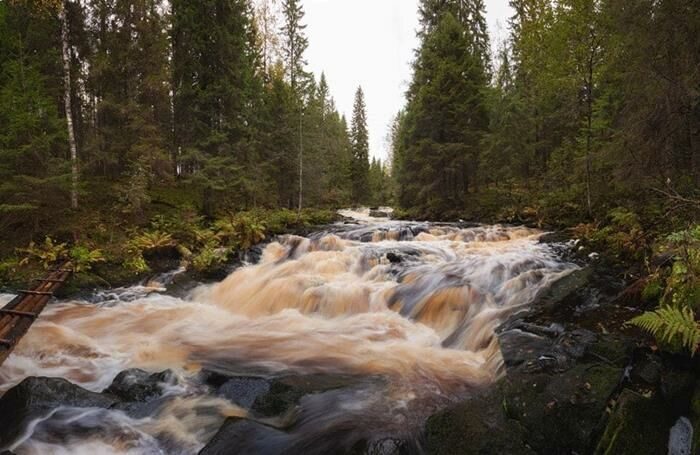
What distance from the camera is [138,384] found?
5422 millimetres

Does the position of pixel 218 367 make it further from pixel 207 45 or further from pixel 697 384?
pixel 207 45

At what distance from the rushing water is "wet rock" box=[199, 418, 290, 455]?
0.16 m

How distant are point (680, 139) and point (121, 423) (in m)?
12.3

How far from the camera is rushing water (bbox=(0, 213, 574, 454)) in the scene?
14.9 feet

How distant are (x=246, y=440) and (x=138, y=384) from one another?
235 cm

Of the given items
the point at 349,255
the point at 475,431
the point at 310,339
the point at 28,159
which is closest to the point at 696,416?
the point at 475,431

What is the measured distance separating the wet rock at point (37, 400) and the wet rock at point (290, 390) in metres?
1.89

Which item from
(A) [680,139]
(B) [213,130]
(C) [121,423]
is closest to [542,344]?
(C) [121,423]

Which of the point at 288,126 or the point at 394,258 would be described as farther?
the point at 288,126

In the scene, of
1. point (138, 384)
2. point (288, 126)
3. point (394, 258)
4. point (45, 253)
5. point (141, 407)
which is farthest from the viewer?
point (288, 126)

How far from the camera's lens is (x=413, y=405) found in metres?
4.87

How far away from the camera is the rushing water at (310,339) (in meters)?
4.55

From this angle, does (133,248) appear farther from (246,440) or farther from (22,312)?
(246,440)

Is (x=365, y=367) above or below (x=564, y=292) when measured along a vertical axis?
below
